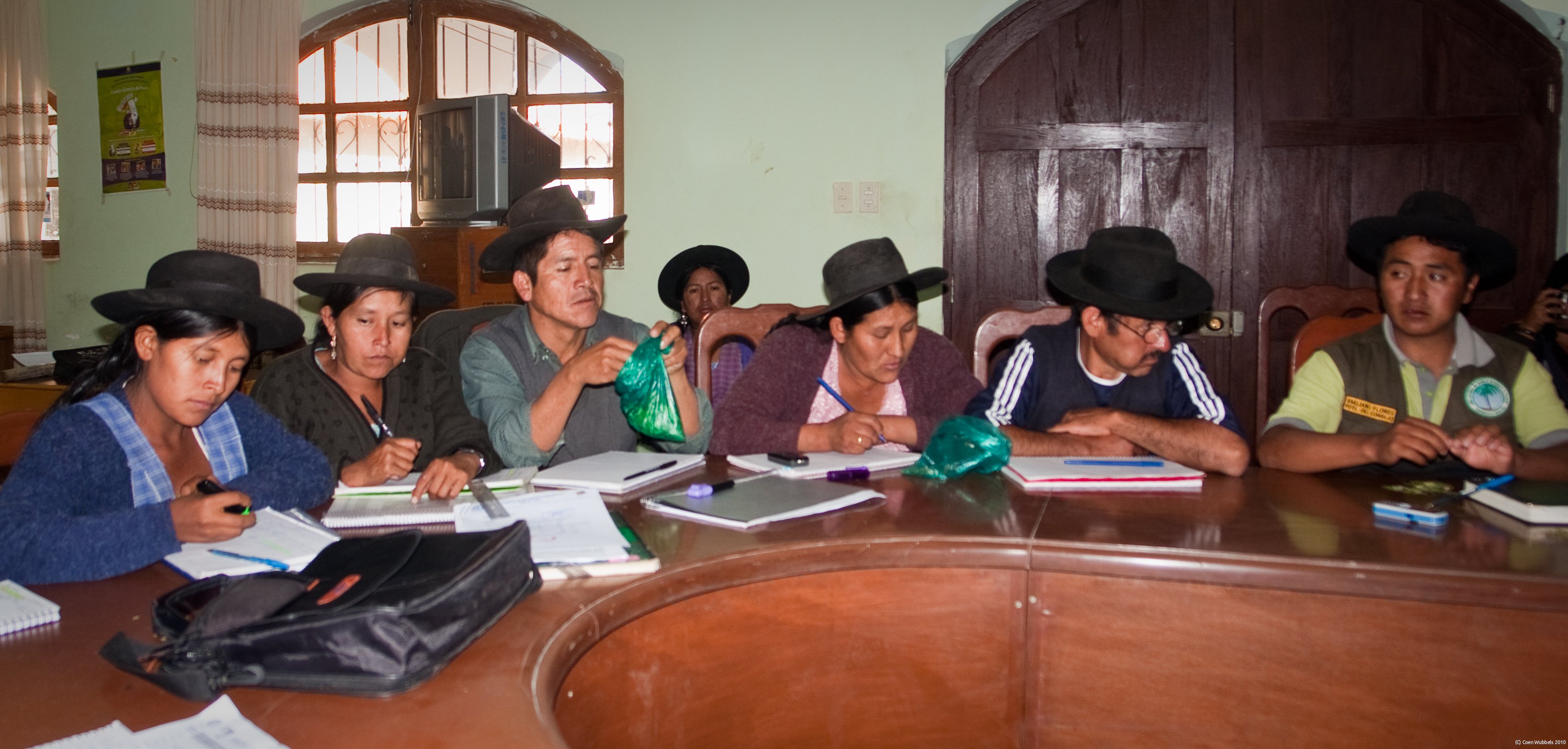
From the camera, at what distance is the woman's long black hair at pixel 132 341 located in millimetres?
1568

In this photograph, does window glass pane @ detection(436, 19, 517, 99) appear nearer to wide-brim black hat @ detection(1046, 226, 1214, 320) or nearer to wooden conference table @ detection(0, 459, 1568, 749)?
wide-brim black hat @ detection(1046, 226, 1214, 320)

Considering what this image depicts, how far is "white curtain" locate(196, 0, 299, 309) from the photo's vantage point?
4.87 meters

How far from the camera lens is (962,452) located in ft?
6.50

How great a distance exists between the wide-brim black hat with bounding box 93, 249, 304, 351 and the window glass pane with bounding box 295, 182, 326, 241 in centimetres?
370

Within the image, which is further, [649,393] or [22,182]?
[22,182]

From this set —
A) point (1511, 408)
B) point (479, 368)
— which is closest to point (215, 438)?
point (479, 368)

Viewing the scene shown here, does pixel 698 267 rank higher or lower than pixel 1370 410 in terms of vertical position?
higher

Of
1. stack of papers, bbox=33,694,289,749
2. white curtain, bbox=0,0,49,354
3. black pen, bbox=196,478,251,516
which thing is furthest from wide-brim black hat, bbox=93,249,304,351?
white curtain, bbox=0,0,49,354

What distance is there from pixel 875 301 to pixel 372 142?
3725 millimetres

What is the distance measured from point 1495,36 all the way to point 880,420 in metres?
3.29

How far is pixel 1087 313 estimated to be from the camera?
7.52ft

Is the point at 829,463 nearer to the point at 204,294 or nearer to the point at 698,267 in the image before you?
the point at 204,294

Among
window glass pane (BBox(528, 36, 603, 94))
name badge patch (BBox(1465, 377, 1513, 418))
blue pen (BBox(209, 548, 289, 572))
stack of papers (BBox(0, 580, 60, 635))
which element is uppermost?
window glass pane (BBox(528, 36, 603, 94))

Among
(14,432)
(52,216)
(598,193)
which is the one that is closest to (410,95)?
(598,193)
